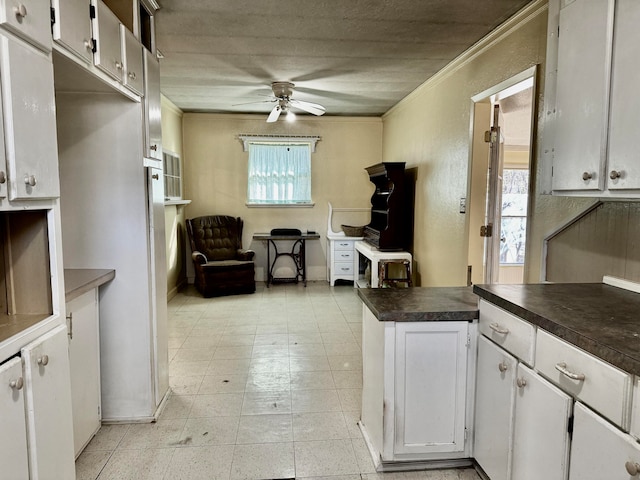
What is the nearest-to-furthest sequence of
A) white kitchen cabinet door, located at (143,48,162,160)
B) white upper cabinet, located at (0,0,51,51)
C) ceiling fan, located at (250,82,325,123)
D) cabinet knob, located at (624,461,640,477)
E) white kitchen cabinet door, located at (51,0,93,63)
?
cabinet knob, located at (624,461,640,477) → white upper cabinet, located at (0,0,51,51) → white kitchen cabinet door, located at (51,0,93,63) → white kitchen cabinet door, located at (143,48,162,160) → ceiling fan, located at (250,82,325,123)

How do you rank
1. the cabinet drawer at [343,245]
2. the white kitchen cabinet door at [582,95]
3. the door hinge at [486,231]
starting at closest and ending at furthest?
1. the white kitchen cabinet door at [582,95]
2. the door hinge at [486,231]
3. the cabinet drawer at [343,245]

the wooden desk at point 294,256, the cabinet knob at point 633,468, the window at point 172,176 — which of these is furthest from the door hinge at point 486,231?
the window at point 172,176

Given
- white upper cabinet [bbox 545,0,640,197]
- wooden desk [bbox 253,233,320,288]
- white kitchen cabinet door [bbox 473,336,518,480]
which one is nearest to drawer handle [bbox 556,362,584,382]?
white kitchen cabinet door [bbox 473,336,518,480]

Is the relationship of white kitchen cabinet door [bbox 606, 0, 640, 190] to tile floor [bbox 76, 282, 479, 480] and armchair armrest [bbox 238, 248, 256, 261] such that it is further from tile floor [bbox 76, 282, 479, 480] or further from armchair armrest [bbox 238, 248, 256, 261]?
armchair armrest [bbox 238, 248, 256, 261]

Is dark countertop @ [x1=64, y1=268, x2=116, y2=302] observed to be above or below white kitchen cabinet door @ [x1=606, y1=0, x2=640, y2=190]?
below

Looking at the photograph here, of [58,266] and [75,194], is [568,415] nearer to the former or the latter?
[58,266]

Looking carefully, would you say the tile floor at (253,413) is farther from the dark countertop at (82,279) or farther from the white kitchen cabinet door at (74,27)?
the white kitchen cabinet door at (74,27)

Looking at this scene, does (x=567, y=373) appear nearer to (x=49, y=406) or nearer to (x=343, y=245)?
(x=49, y=406)

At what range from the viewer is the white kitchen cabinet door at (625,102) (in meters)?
1.43

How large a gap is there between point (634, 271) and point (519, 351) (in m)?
0.71

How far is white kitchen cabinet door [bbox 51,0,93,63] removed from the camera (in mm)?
1396

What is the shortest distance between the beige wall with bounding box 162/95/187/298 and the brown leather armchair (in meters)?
0.21

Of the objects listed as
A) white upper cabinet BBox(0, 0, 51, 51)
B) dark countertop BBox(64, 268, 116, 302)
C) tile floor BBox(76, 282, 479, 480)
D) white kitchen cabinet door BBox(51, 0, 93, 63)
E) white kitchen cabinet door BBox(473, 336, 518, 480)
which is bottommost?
tile floor BBox(76, 282, 479, 480)

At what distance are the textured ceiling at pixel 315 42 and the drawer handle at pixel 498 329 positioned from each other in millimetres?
1934
